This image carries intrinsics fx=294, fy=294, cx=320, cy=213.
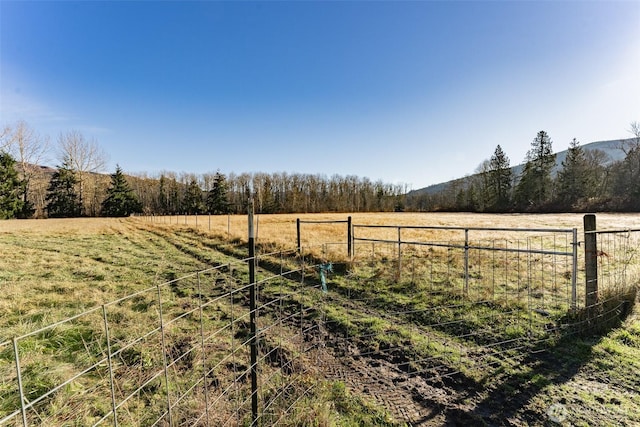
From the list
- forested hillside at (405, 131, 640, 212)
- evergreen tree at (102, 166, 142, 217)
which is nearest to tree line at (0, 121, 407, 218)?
evergreen tree at (102, 166, 142, 217)

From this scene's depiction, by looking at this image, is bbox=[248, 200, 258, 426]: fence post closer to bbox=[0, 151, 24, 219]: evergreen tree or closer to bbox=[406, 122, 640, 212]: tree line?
bbox=[406, 122, 640, 212]: tree line

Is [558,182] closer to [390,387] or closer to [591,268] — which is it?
[591,268]

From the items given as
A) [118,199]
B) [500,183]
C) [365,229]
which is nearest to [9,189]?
[118,199]

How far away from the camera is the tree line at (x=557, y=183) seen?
37.2 m

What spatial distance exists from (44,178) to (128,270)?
6227cm

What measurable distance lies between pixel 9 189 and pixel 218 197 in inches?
1100

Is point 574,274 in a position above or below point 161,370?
above

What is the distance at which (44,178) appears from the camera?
5244cm

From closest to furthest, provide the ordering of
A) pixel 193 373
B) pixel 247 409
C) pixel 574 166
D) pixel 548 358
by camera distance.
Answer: pixel 247 409 < pixel 193 373 < pixel 548 358 < pixel 574 166

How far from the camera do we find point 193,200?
194 feet

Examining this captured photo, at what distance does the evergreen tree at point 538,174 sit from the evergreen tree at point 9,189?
236 feet

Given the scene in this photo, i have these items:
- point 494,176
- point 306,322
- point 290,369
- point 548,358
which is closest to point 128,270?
point 306,322

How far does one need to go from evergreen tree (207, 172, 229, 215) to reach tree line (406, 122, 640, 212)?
153ft

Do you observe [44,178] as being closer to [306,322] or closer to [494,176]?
[306,322]
